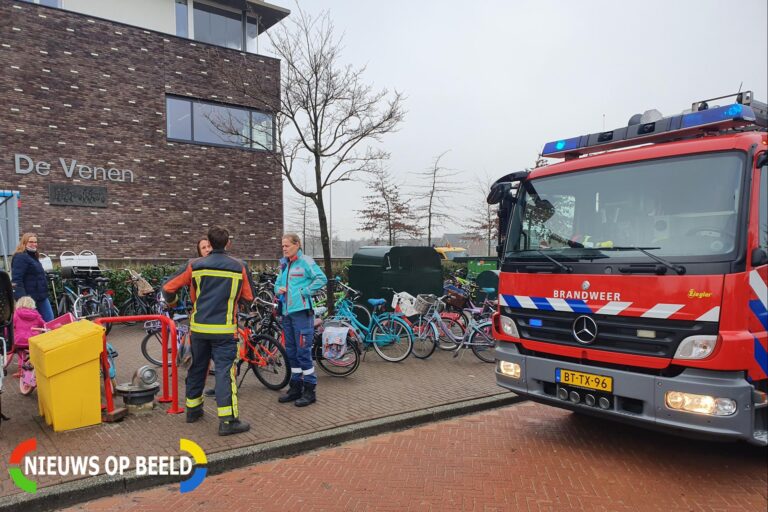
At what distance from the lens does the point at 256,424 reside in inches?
194

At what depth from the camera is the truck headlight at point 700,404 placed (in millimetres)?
3459

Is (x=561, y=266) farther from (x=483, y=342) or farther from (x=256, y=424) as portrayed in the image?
(x=483, y=342)

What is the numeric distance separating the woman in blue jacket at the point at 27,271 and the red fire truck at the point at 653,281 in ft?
22.3

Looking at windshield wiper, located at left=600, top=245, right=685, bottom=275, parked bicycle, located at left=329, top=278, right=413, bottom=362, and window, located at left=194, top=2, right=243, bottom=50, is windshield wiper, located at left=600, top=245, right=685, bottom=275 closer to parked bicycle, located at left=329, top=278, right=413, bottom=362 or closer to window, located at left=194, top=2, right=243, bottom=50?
parked bicycle, located at left=329, top=278, right=413, bottom=362

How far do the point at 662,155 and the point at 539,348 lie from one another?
1.95 metres

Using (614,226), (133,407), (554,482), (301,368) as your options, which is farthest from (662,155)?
(133,407)

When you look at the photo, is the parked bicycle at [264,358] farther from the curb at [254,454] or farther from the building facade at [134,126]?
the building facade at [134,126]

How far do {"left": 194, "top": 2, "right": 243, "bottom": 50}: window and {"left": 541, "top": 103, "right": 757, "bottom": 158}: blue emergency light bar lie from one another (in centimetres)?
1639

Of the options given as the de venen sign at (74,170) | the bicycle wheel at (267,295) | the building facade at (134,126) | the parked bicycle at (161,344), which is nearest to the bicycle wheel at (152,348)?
the parked bicycle at (161,344)

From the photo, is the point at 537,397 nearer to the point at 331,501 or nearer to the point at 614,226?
the point at 614,226

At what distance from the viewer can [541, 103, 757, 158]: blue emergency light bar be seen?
3.99m

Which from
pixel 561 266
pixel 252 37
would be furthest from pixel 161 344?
pixel 252 37

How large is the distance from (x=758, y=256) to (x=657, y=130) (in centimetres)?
143

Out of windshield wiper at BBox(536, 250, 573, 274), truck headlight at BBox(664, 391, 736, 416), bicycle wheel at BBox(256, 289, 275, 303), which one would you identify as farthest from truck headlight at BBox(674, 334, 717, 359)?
bicycle wheel at BBox(256, 289, 275, 303)
